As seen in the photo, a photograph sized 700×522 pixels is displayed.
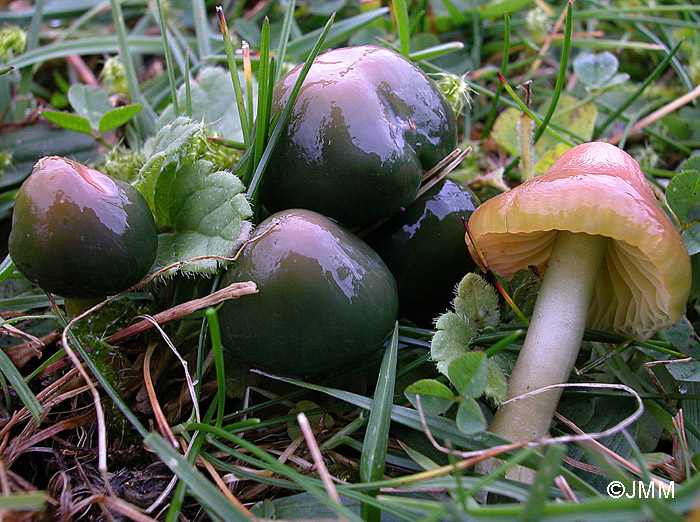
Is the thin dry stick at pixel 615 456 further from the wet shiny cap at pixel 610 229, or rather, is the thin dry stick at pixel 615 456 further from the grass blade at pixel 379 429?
the grass blade at pixel 379 429

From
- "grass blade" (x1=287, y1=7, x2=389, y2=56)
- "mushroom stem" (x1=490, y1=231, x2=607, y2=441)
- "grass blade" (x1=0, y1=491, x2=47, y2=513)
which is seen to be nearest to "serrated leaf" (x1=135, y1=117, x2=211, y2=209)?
"grass blade" (x1=0, y1=491, x2=47, y2=513)

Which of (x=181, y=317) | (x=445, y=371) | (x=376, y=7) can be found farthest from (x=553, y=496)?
(x=376, y=7)

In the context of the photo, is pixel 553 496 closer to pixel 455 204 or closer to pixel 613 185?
pixel 613 185

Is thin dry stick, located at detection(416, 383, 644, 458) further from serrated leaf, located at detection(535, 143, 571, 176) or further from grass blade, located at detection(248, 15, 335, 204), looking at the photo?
serrated leaf, located at detection(535, 143, 571, 176)

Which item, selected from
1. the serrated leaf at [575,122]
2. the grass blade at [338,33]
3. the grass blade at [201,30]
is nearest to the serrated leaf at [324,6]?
the grass blade at [338,33]

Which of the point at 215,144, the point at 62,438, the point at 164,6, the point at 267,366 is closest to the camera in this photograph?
the point at 267,366

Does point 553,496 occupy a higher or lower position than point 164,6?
lower
